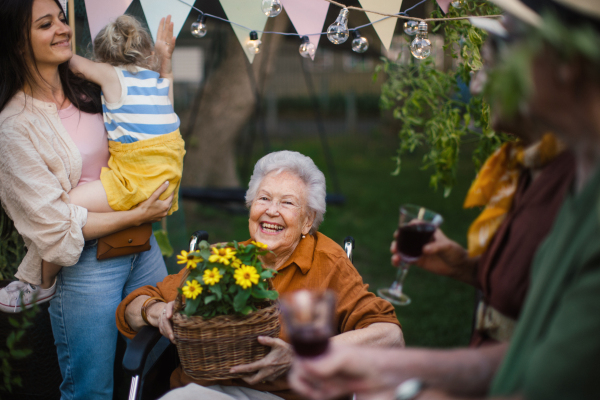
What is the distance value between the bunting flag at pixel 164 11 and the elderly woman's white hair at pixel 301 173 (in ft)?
2.56

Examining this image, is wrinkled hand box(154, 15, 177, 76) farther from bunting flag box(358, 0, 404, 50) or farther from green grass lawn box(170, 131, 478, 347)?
green grass lawn box(170, 131, 478, 347)

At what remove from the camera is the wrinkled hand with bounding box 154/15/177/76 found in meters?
2.19

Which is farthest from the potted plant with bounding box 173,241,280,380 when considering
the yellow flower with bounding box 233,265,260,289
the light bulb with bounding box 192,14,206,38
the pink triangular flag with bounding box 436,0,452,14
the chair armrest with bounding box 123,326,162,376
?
the pink triangular flag with bounding box 436,0,452,14

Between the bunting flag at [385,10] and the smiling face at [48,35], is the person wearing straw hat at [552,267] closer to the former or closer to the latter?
the bunting flag at [385,10]

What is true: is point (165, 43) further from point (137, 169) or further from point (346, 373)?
point (346, 373)

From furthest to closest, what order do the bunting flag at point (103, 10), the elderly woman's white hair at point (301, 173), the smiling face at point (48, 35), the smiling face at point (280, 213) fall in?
the bunting flag at point (103, 10) < the elderly woman's white hair at point (301, 173) < the smiling face at point (280, 213) < the smiling face at point (48, 35)

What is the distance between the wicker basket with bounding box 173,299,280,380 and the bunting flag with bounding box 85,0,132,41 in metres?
1.61

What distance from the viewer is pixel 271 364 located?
165 cm

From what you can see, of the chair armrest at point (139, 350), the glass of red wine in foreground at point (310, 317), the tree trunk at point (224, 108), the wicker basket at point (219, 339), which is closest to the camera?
the glass of red wine in foreground at point (310, 317)

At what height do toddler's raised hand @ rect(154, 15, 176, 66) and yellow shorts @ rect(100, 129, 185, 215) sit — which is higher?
toddler's raised hand @ rect(154, 15, 176, 66)

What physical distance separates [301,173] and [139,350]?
1048 mm

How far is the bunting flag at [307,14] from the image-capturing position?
2332 mm

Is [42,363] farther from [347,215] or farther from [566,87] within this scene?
[347,215]

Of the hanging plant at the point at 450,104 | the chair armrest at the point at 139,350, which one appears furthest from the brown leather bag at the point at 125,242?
the hanging plant at the point at 450,104
